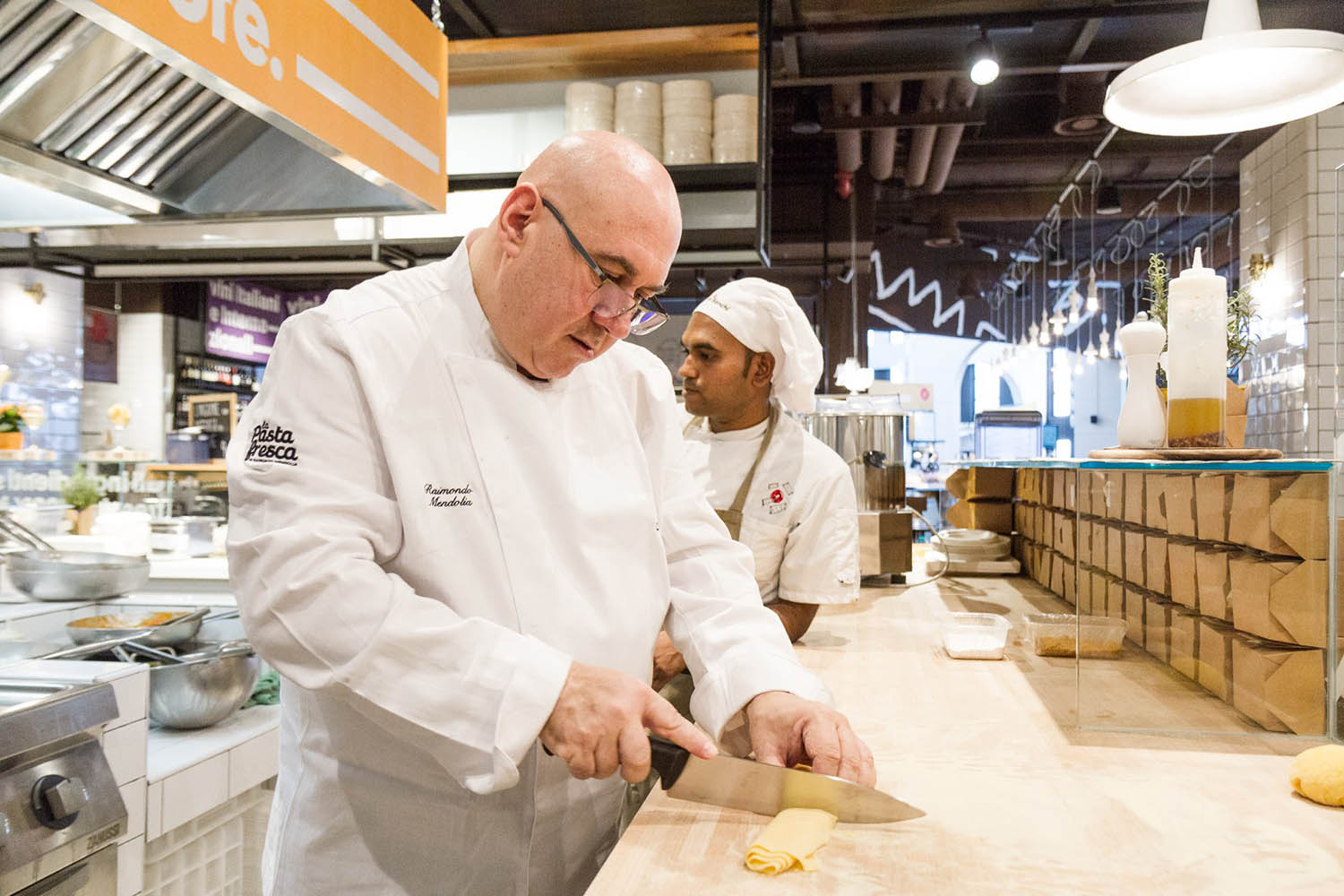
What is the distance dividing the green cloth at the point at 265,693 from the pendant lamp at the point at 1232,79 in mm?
2841

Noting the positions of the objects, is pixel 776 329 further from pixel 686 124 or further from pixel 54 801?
pixel 54 801

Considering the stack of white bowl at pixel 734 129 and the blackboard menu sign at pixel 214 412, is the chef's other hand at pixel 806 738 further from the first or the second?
the blackboard menu sign at pixel 214 412

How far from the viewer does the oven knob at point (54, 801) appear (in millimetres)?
1725

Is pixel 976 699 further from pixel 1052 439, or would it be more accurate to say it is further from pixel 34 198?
pixel 1052 439

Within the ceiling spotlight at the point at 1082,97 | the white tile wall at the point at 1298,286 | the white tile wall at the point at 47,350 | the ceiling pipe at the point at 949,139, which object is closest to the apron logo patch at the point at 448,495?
the white tile wall at the point at 1298,286

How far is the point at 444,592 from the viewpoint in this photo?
1188 mm

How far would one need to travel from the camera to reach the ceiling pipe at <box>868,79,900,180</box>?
19.5 ft

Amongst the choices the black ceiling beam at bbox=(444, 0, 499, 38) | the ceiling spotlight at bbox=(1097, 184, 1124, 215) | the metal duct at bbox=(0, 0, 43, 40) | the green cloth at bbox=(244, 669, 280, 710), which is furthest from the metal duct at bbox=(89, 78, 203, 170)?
the ceiling spotlight at bbox=(1097, 184, 1124, 215)

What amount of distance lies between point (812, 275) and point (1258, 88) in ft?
26.3

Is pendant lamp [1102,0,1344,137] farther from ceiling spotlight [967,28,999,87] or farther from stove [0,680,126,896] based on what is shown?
stove [0,680,126,896]

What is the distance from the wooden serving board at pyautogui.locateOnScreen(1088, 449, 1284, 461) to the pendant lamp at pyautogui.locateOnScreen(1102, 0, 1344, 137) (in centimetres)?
102

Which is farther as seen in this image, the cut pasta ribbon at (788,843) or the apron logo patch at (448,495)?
the apron logo patch at (448,495)

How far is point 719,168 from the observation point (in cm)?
335

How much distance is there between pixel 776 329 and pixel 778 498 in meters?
0.42
